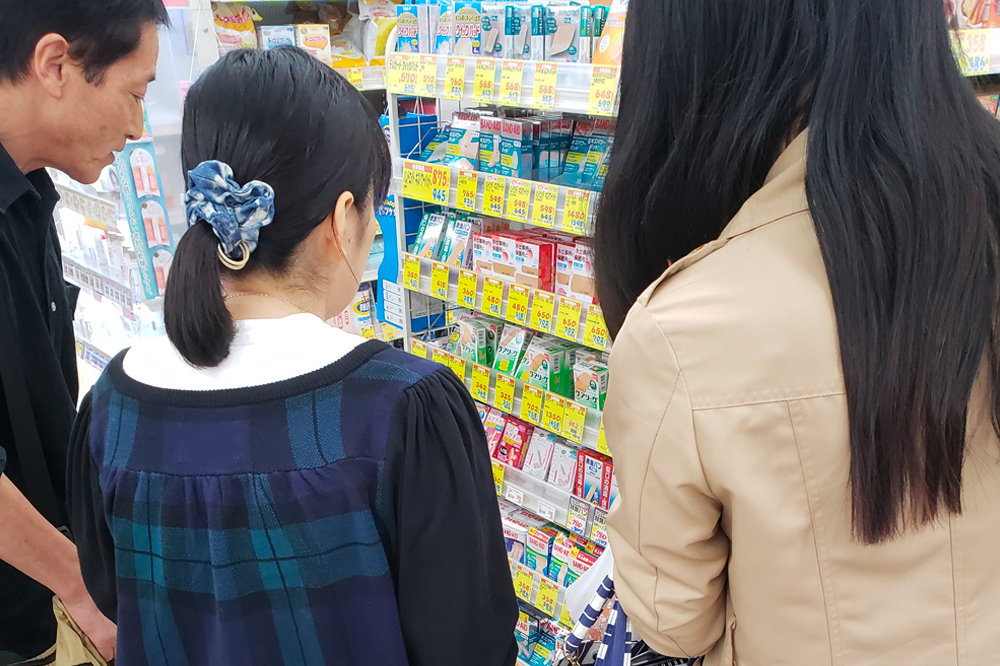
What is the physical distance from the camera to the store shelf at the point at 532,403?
208 centimetres

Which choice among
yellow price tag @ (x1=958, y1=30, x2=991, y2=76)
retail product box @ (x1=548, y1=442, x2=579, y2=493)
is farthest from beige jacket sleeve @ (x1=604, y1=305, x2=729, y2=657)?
yellow price tag @ (x1=958, y1=30, x2=991, y2=76)

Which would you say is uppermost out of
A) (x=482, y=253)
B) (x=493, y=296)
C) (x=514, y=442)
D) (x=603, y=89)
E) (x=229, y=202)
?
(x=603, y=89)

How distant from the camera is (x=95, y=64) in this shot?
53.1 inches

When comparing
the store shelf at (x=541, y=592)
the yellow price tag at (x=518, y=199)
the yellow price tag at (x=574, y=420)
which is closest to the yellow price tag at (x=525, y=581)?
the store shelf at (x=541, y=592)

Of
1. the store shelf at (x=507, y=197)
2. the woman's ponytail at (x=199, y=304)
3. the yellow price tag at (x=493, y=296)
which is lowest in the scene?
the yellow price tag at (x=493, y=296)

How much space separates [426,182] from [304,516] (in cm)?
161

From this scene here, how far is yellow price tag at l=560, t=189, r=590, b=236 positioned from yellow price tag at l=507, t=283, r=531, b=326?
0.31 m

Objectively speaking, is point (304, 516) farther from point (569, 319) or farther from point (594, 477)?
point (594, 477)

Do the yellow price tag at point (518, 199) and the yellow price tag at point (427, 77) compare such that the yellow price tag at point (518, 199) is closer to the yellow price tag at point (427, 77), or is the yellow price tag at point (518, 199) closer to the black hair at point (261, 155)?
the yellow price tag at point (427, 77)

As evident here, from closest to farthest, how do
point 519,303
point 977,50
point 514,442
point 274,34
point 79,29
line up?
point 79,29 < point 977,50 < point 519,303 < point 514,442 < point 274,34

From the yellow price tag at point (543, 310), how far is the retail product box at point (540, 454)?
0.48m

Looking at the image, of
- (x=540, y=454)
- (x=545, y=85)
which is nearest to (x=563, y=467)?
(x=540, y=454)

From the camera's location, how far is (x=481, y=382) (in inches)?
95.6

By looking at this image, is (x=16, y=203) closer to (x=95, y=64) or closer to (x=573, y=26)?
(x=95, y=64)
